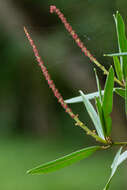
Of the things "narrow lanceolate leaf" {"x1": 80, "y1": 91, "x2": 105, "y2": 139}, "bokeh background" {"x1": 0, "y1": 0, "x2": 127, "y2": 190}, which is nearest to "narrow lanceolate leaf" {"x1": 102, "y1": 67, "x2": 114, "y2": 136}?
"narrow lanceolate leaf" {"x1": 80, "y1": 91, "x2": 105, "y2": 139}


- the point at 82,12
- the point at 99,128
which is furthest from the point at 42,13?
the point at 99,128

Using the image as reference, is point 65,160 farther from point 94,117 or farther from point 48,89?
point 48,89

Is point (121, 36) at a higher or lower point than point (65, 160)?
higher

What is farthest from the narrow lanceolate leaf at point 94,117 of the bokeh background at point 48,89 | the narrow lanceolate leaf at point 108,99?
the bokeh background at point 48,89

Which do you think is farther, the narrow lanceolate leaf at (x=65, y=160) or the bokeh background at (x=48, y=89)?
the bokeh background at (x=48, y=89)

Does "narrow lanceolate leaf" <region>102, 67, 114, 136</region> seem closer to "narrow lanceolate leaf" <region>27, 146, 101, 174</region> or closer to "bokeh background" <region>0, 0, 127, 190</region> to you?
"narrow lanceolate leaf" <region>27, 146, 101, 174</region>

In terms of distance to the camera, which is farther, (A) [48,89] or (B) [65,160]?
(A) [48,89]

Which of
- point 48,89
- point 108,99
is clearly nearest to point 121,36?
point 108,99

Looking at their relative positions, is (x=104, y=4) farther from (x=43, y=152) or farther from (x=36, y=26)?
(x=43, y=152)

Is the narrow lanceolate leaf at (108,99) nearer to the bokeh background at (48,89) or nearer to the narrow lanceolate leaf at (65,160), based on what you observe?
the narrow lanceolate leaf at (65,160)
